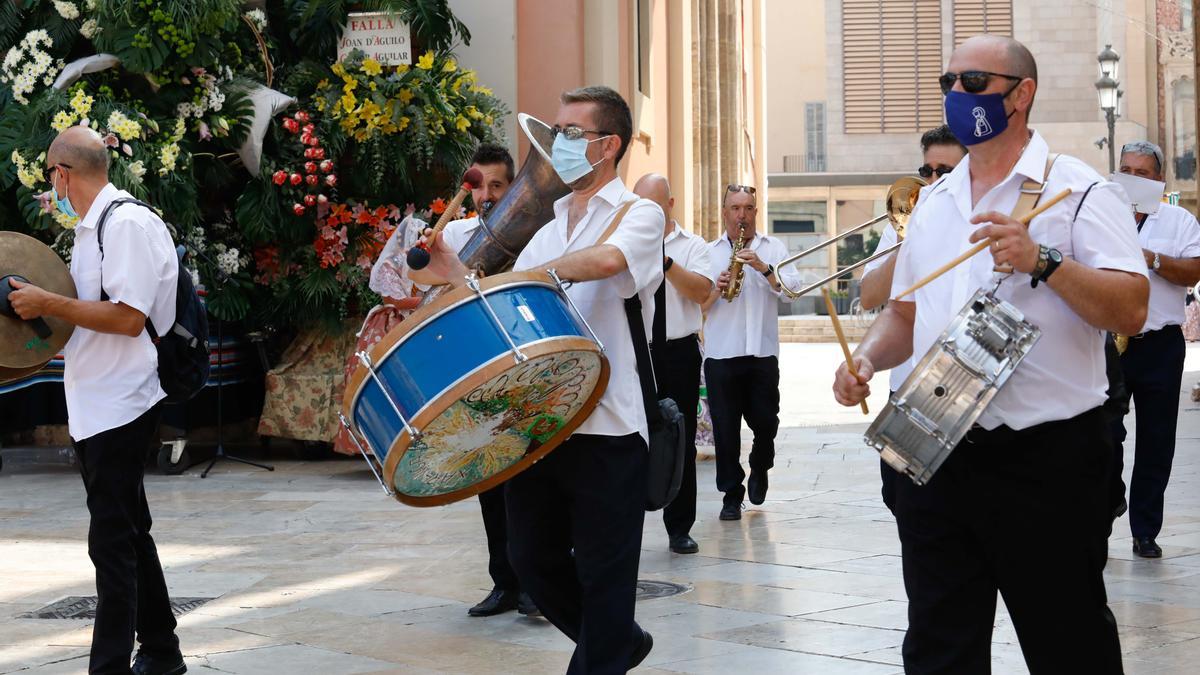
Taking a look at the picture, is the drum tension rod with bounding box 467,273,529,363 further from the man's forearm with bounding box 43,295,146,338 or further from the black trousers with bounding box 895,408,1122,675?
the man's forearm with bounding box 43,295,146,338

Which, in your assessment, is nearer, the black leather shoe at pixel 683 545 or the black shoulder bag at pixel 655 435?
Result: the black shoulder bag at pixel 655 435

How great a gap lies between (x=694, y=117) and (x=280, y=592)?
1538 cm

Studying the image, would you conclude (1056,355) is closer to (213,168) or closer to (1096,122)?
(213,168)

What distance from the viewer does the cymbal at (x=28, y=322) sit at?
16.0 ft

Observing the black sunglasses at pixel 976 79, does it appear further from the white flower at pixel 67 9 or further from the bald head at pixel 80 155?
the white flower at pixel 67 9

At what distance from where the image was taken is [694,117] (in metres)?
21.3

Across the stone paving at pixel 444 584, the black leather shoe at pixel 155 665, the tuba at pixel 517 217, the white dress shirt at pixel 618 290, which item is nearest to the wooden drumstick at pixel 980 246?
the white dress shirt at pixel 618 290

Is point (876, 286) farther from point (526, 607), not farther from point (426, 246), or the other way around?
point (526, 607)

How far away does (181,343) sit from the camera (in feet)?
16.9

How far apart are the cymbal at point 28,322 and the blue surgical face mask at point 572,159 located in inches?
67.2

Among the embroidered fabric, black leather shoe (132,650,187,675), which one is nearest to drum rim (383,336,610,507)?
black leather shoe (132,650,187,675)

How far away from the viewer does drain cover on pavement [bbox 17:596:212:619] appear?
639cm

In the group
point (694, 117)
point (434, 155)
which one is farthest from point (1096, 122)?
point (434, 155)

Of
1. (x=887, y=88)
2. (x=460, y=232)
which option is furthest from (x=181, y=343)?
(x=887, y=88)
